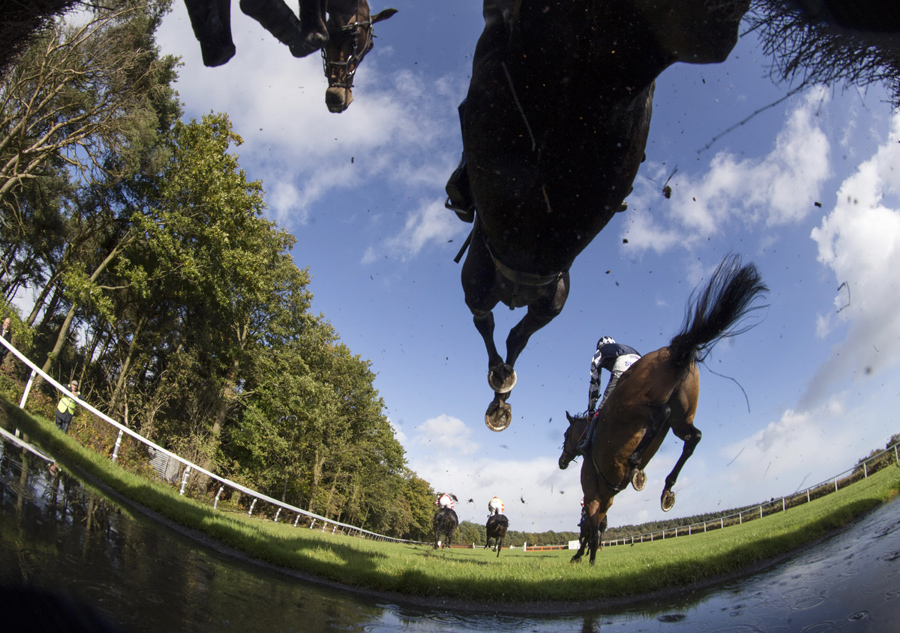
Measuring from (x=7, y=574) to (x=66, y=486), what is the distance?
8.83 feet

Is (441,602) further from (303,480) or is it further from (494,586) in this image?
(303,480)

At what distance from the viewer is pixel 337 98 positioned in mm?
2174

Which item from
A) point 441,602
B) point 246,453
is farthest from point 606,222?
point 246,453

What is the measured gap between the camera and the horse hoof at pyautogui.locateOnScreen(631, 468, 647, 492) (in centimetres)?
544

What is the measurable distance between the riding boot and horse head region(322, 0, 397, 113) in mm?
543

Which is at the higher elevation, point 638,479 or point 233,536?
point 638,479

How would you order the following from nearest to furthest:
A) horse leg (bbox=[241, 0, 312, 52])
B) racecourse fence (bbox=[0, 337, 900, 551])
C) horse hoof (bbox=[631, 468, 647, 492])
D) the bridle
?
horse leg (bbox=[241, 0, 312, 52])
the bridle
horse hoof (bbox=[631, 468, 647, 492])
racecourse fence (bbox=[0, 337, 900, 551])

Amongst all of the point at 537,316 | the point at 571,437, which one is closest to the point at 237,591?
the point at 537,316

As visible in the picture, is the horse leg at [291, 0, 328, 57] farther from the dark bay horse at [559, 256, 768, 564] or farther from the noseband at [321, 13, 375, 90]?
the dark bay horse at [559, 256, 768, 564]

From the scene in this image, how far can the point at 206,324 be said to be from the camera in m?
23.3

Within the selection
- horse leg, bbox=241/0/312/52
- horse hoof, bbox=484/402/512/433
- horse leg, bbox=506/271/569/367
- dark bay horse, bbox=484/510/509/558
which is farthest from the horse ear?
dark bay horse, bbox=484/510/509/558

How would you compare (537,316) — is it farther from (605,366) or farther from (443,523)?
(443,523)

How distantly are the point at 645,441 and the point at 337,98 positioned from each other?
4570 mm

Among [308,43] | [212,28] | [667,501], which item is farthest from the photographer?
[667,501]
